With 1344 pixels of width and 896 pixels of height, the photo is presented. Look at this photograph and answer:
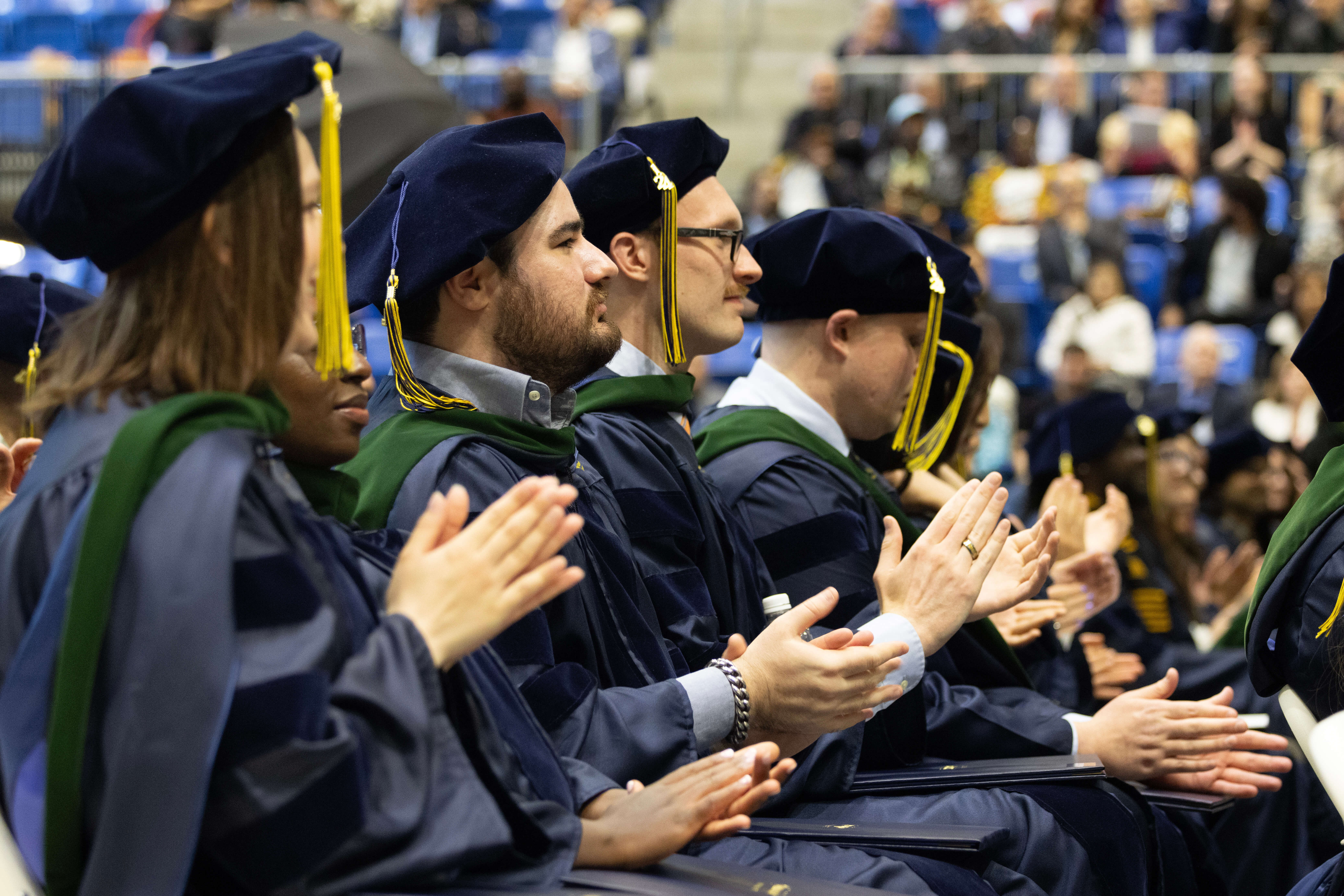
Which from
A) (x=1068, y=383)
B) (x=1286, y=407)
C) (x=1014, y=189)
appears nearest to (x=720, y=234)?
(x=1068, y=383)

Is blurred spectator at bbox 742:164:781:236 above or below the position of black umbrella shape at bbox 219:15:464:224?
below

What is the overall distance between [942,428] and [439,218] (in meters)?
1.94

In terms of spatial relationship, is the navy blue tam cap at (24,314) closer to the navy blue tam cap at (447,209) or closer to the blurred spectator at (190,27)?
the navy blue tam cap at (447,209)

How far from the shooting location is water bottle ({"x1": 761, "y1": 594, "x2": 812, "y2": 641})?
10.4 feet

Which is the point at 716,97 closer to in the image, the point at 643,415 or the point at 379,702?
the point at 643,415

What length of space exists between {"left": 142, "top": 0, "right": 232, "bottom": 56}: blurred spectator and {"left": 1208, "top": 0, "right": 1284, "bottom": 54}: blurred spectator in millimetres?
7761

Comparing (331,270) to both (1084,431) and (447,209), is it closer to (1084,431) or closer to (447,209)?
(447,209)

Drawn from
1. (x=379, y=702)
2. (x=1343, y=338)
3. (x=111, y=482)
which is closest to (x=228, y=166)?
(x=111, y=482)

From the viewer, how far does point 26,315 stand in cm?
319

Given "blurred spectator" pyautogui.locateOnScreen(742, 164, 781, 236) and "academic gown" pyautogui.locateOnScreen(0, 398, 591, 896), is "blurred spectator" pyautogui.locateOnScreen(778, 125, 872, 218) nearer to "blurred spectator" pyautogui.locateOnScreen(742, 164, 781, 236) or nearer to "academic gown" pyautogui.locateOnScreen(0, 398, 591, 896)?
"blurred spectator" pyautogui.locateOnScreen(742, 164, 781, 236)

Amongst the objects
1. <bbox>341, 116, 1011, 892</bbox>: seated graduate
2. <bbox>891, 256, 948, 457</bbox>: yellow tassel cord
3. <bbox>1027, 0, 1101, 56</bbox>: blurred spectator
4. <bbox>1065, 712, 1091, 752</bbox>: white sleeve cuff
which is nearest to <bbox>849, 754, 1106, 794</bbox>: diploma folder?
<bbox>1065, 712, 1091, 752</bbox>: white sleeve cuff

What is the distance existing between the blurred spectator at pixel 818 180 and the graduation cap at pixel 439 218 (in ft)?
26.4

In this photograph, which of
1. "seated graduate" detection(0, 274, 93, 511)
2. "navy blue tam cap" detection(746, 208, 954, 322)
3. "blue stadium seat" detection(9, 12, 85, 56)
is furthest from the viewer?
"blue stadium seat" detection(9, 12, 85, 56)

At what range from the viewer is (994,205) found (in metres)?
10.8
